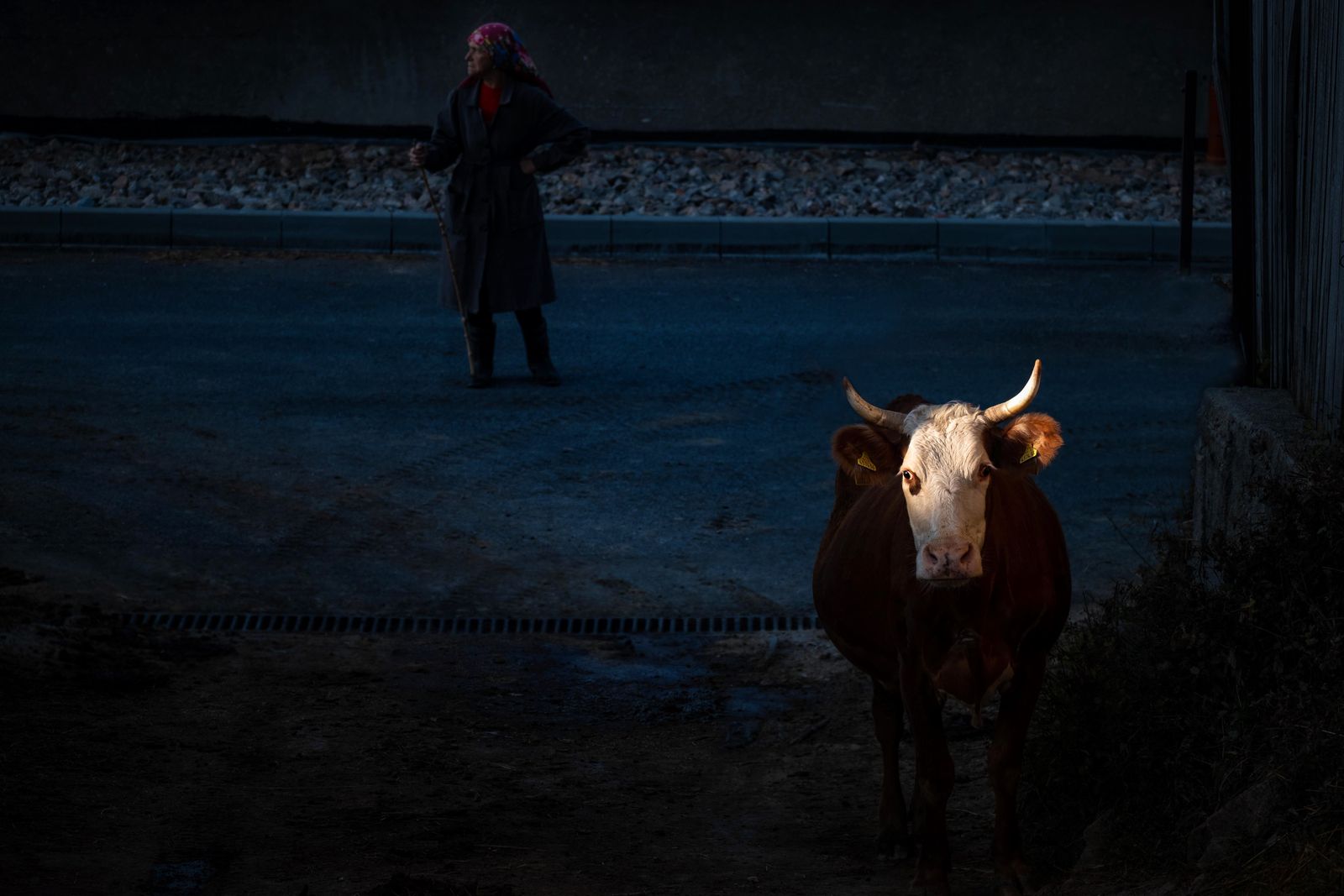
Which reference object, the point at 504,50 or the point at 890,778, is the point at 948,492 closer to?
the point at 890,778

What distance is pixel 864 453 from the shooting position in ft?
14.7

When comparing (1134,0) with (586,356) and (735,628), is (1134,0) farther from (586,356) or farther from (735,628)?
(735,628)

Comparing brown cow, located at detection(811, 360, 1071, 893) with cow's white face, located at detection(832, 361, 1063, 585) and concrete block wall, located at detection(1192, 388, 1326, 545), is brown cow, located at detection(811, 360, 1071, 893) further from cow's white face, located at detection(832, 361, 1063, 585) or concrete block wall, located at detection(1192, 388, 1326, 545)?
concrete block wall, located at detection(1192, 388, 1326, 545)

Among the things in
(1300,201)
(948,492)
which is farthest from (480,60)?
(948,492)

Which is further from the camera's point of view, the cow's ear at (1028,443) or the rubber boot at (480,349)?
the rubber boot at (480,349)

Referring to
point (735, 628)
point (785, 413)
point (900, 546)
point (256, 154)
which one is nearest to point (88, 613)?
point (735, 628)

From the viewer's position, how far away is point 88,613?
21.4 feet

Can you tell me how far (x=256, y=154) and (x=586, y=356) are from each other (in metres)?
6.90

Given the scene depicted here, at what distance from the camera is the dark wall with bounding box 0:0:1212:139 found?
16641mm

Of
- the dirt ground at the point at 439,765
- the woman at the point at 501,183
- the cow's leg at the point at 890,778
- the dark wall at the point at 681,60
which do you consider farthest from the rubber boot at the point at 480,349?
the dark wall at the point at 681,60

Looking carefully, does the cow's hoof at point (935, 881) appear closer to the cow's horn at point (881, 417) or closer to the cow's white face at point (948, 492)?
the cow's white face at point (948, 492)

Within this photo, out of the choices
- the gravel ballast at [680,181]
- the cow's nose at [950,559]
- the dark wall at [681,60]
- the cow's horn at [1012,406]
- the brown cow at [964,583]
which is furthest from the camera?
the dark wall at [681,60]

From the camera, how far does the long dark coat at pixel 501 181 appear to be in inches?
386

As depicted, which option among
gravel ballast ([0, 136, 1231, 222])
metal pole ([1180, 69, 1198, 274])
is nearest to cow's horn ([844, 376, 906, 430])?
metal pole ([1180, 69, 1198, 274])
